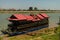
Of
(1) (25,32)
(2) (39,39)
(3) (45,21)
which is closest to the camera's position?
(2) (39,39)

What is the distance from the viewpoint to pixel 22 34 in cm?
4681

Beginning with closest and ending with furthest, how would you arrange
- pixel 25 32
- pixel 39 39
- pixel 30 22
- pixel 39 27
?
pixel 39 39, pixel 25 32, pixel 30 22, pixel 39 27

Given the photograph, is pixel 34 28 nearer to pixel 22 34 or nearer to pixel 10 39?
pixel 22 34

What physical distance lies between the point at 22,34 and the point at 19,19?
3792 millimetres

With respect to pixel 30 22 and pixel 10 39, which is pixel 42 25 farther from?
pixel 10 39

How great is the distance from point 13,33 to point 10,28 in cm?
179

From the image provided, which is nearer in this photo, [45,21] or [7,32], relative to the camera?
[7,32]

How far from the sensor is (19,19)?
153ft

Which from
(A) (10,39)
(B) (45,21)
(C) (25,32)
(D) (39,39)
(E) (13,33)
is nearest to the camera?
(D) (39,39)

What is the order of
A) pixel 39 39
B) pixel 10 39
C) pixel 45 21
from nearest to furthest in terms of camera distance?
pixel 39 39, pixel 10 39, pixel 45 21

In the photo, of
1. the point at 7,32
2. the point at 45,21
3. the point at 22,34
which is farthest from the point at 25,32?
the point at 45,21

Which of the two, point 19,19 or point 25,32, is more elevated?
point 19,19

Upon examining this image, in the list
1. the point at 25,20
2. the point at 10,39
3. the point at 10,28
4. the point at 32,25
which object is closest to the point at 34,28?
the point at 32,25

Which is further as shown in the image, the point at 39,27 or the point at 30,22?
the point at 39,27
